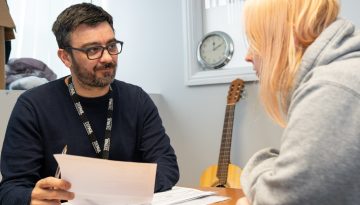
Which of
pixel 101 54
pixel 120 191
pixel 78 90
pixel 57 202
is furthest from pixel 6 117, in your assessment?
pixel 120 191

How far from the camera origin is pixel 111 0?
3199 mm

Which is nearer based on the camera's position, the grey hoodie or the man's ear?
the grey hoodie

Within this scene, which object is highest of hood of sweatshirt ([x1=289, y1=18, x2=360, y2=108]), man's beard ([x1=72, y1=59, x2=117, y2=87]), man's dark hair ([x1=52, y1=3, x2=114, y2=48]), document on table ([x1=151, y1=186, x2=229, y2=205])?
man's dark hair ([x1=52, y1=3, x2=114, y2=48])

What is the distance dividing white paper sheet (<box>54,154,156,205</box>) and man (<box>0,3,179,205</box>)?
0.28 m

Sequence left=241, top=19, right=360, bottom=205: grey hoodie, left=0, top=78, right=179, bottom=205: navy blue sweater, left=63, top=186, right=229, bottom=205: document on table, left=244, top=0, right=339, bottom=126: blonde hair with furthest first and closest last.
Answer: left=0, top=78, right=179, bottom=205: navy blue sweater
left=63, top=186, right=229, bottom=205: document on table
left=244, top=0, right=339, bottom=126: blonde hair
left=241, top=19, right=360, bottom=205: grey hoodie

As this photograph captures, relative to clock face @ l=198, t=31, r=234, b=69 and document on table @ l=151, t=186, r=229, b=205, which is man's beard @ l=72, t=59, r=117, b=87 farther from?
clock face @ l=198, t=31, r=234, b=69

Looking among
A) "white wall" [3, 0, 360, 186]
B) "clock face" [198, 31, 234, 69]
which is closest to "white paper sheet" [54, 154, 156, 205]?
"white wall" [3, 0, 360, 186]

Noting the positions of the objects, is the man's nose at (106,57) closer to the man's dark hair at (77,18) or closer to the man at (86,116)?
the man at (86,116)

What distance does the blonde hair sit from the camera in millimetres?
771

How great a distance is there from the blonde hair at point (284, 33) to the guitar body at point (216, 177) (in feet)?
5.07

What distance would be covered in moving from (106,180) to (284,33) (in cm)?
53

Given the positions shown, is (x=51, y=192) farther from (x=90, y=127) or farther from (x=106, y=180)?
(x=90, y=127)

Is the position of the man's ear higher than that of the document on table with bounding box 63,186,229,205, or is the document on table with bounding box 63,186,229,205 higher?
the man's ear

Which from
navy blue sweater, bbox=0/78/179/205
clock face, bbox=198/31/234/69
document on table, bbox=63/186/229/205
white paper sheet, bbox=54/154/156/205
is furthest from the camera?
clock face, bbox=198/31/234/69
